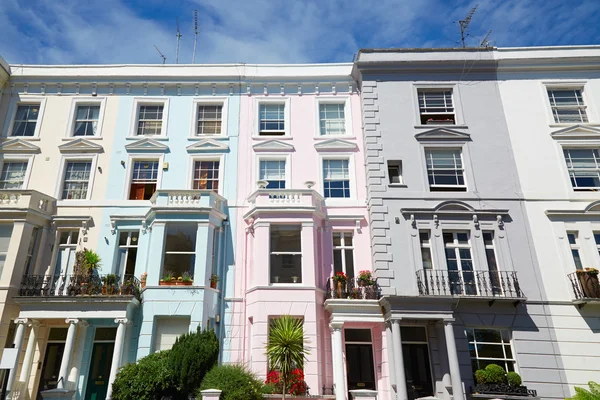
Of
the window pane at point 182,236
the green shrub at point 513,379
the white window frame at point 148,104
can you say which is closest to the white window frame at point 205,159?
the white window frame at point 148,104

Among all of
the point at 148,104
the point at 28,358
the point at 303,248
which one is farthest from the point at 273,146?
the point at 28,358

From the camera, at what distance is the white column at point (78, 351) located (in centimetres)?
1556

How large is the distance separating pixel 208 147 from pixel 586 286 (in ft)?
50.3

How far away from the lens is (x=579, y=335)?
1538cm

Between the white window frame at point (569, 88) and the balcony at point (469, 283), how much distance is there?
7.10 metres

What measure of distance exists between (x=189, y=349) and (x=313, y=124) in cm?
1088

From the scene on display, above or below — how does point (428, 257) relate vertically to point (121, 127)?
below

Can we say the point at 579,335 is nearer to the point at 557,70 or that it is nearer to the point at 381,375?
the point at 381,375

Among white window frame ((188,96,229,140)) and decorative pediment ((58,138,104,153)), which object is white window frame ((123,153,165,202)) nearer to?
decorative pediment ((58,138,104,153))

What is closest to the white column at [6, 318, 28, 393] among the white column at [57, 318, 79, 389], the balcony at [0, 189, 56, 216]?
the white column at [57, 318, 79, 389]

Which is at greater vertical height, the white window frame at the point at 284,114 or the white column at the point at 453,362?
the white window frame at the point at 284,114

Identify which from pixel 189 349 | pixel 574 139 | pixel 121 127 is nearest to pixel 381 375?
pixel 189 349

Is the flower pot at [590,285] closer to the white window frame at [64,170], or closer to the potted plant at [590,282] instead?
the potted plant at [590,282]

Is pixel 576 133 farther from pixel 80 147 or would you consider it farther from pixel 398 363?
pixel 80 147
